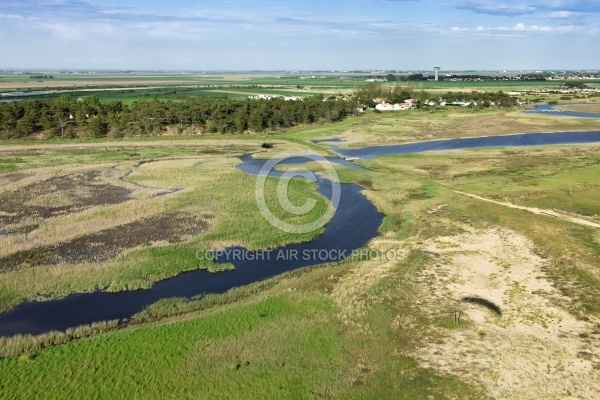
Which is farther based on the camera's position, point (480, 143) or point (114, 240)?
point (480, 143)

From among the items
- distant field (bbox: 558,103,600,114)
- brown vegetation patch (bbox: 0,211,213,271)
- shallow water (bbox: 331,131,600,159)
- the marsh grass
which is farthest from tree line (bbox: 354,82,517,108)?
brown vegetation patch (bbox: 0,211,213,271)

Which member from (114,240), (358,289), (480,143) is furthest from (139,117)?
(358,289)

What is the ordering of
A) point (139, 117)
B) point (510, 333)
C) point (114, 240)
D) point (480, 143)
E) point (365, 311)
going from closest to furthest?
1. point (510, 333)
2. point (365, 311)
3. point (114, 240)
4. point (480, 143)
5. point (139, 117)

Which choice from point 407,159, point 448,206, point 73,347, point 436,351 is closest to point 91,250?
point 73,347

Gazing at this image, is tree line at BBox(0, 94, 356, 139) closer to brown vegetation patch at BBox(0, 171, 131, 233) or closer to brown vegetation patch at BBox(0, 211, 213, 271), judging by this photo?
brown vegetation patch at BBox(0, 171, 131, 233)

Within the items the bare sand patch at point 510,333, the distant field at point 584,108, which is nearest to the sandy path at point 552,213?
the bare sand patch at point 510,333

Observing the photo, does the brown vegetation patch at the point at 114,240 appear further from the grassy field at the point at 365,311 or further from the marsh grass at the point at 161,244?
the grassy field at the point at 365,311

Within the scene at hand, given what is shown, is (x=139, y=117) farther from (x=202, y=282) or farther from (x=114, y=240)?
(x=202, y=282)
